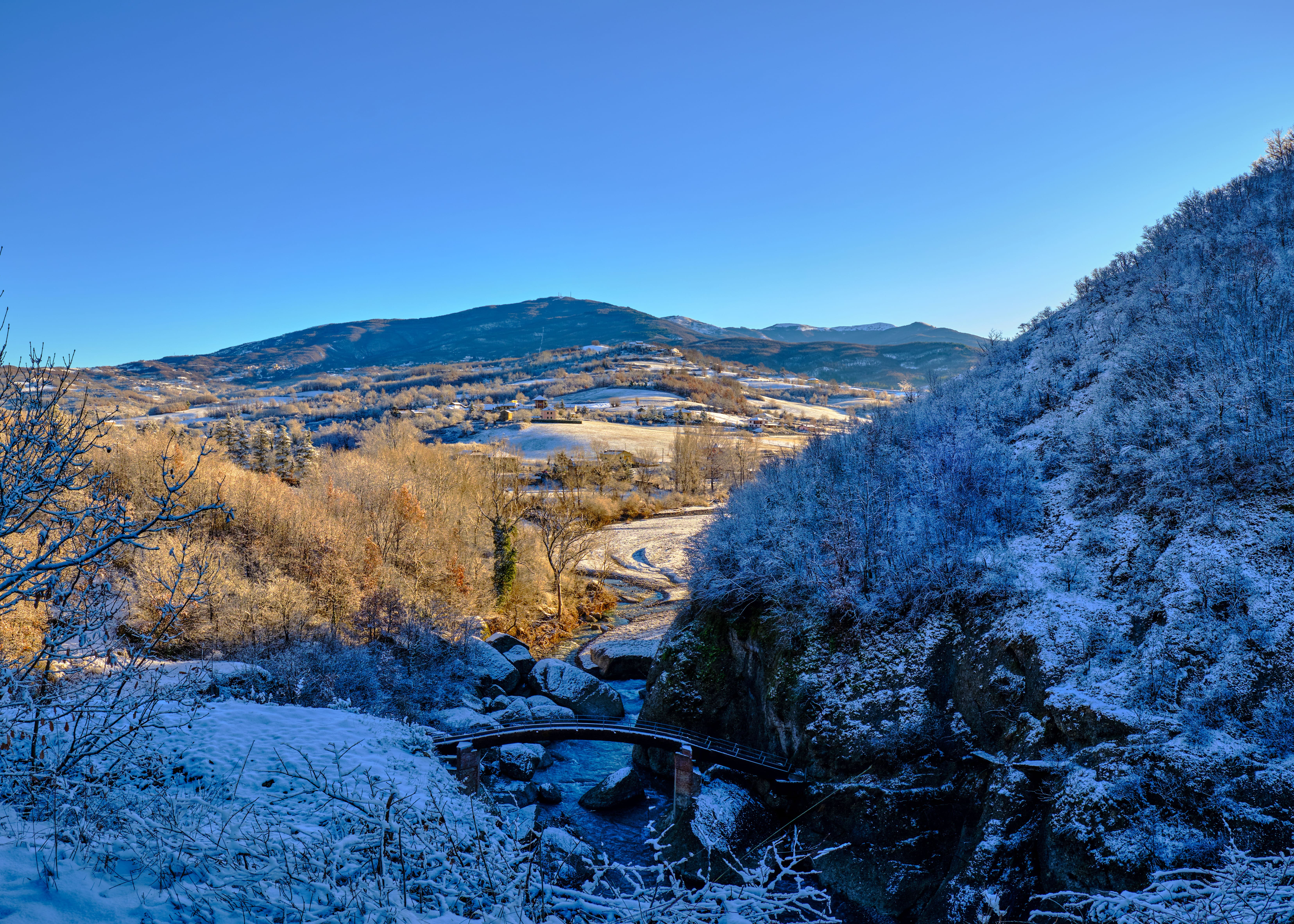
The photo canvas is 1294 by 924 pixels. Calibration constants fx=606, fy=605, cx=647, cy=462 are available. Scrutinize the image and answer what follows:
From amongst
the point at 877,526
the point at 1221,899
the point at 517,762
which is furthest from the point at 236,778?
the point at 877,526

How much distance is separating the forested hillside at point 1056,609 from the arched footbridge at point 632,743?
42.5 inches

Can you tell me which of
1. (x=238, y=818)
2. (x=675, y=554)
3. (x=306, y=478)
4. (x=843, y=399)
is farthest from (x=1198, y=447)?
(x=843, y=399)

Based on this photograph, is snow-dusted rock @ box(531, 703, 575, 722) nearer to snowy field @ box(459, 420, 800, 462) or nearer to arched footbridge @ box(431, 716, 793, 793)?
arched footbridge @ box(431, 716, 793, 793)

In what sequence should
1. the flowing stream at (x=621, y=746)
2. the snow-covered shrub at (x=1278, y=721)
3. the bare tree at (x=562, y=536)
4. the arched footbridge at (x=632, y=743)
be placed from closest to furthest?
the snow-covered shrub at (x=1278, y=721) < the arched footbridge at (x=632, y=743) < the flowing stream at (x=621, y=746) < the bare tree at (x=562, y=536)

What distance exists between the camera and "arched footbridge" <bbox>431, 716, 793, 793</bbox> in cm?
1694

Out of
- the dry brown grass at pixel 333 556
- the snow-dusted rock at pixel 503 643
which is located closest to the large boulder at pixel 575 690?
the snow-dusted rock at pixel 503 643

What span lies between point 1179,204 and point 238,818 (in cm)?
3821

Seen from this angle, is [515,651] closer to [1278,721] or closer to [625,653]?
[625,653]

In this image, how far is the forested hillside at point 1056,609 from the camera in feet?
33.2

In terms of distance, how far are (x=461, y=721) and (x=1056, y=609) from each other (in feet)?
62.1

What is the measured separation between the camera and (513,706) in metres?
24.4

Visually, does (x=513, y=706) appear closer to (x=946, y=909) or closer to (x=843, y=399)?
(x=946, y=909)

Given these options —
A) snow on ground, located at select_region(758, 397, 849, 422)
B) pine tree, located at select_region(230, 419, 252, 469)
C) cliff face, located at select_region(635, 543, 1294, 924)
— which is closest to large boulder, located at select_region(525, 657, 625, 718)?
cliff face, located at select_region(635, 543, 1294, 924)

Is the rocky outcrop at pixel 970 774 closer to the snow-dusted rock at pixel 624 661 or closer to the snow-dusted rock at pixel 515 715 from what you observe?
the snow-dusted rock at pixel 515 715
